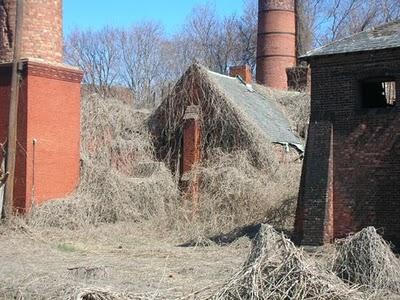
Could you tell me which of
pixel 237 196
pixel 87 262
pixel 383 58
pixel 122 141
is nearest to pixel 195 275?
pixel 87 262

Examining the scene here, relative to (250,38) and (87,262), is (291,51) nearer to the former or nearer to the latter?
(250,38)

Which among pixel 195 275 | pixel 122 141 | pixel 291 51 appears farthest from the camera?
pixel 291 51

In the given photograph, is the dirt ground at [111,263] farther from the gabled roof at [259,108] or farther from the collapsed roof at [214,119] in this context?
the gabled roof at [259,108]

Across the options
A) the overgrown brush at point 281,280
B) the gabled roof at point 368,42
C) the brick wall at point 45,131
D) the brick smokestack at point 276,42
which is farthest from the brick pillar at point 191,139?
the overgrown brush at point 281,280

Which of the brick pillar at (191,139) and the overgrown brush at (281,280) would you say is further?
the brick pillar at (191,139)

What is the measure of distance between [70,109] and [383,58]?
31.1 ft

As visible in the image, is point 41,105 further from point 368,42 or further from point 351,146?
point 368,42

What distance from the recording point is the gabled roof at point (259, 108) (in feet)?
79.9

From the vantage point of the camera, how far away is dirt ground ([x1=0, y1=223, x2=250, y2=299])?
9.07m

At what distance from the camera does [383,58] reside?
15.1 metres

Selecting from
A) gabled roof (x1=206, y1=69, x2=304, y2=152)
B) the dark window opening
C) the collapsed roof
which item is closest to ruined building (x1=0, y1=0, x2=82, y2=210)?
the collapsed roof

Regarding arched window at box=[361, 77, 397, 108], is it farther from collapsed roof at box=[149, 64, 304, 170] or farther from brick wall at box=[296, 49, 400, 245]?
collapsed roof at box=[149, 64, 304, 170]

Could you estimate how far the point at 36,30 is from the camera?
19.4 metres

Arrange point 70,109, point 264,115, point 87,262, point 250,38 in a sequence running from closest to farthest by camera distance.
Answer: point 87,262 → point 70,109 → point 264,115 → point 250,38
